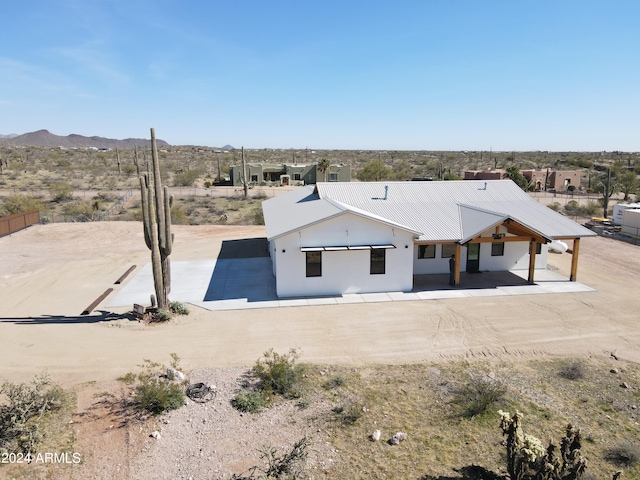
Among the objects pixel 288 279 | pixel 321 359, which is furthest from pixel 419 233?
pixel 321 359

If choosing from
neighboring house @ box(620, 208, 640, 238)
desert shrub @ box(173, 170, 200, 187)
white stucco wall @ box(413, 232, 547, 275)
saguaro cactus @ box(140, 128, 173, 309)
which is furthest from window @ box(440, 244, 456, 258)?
desert shrub @ box(173, 170, 200, 187)

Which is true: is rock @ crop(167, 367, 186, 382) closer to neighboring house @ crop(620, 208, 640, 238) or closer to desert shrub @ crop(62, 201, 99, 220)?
desert shrub @ crop(62, 201, 99, 220)

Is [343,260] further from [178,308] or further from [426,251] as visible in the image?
[178,308]

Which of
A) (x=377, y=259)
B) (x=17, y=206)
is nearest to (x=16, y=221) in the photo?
(x=17, y=206)

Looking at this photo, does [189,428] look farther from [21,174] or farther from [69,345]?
[21,174]

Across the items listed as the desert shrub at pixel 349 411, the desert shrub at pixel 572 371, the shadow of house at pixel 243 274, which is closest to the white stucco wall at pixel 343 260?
the shadow of house at pixel 243 274

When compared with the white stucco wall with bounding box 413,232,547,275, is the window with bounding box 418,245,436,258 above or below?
above

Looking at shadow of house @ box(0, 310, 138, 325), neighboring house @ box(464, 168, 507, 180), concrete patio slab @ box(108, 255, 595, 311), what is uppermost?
neighboring house @ box(464, 168, 507, 180)
